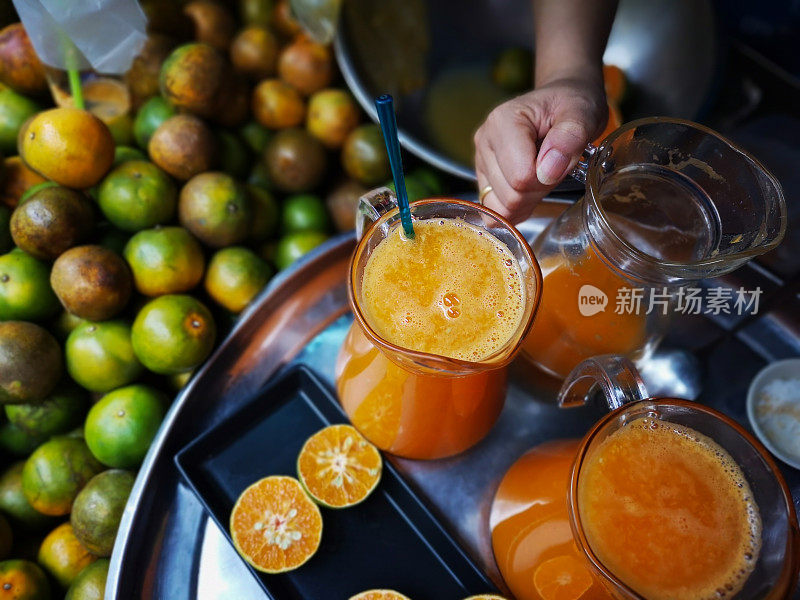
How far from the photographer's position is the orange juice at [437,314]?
70cm

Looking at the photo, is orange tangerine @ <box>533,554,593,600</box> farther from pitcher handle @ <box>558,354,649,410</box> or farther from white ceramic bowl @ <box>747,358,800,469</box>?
white ceramic bowl @ <box>747,358,800,469</box>

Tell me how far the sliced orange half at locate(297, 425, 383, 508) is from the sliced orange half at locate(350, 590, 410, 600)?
124 mm

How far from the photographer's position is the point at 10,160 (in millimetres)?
1191

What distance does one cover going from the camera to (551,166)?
0.74 metres

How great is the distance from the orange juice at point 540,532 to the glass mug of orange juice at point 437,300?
13cm

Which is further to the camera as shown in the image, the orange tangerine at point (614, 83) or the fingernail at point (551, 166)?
the orange tangerine at point (614, 83)

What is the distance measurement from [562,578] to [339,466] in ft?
1.19

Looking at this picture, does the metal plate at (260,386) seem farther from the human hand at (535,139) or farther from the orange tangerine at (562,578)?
the human hand at (535,139)

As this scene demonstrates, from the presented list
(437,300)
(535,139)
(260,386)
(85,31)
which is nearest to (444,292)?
(437,300)

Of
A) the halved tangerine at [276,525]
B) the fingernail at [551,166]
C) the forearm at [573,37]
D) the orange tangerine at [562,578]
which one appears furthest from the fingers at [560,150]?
the halved tangerine at [276,525]

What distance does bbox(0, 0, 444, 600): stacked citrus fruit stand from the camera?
0.98 m

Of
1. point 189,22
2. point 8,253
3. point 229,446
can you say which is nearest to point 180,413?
point 229,446

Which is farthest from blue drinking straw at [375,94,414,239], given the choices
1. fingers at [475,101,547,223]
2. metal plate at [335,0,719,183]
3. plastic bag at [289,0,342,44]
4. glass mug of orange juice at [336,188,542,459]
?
plastic bag at [289,0,342,44]

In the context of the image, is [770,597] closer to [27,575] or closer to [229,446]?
[229,446]
